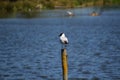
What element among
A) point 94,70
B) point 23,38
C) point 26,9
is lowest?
point 26,9

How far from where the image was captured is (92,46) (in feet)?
134

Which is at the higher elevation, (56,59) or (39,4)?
(56,59)

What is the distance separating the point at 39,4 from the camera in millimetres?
121688

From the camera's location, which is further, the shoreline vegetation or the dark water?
the shoreline vegetation

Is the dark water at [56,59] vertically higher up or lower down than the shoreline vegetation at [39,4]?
higher up

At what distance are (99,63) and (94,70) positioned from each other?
8.91 feet

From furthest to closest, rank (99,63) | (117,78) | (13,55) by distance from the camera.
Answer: (13,55)
(99,63)
(117,78)

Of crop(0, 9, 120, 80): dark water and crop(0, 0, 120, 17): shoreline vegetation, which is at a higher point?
crop(0, 9, 120, 80): dark water

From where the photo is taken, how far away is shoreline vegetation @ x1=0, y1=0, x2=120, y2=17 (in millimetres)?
105375

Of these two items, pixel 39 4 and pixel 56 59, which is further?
pixel 39 4

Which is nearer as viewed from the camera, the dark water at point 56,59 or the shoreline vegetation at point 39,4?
the dark water at point 56,59

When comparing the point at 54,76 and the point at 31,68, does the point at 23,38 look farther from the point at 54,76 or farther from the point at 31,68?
the point at 54,76

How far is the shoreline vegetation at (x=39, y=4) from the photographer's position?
105 metres

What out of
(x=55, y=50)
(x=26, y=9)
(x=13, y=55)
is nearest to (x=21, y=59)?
(x=13, y=55)
